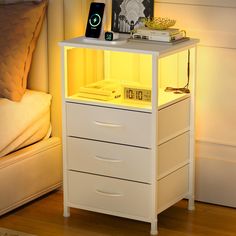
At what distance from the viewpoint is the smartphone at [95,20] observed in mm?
3000

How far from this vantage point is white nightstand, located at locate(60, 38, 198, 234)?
2859 mm

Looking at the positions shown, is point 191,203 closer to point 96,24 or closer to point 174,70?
point 174,70

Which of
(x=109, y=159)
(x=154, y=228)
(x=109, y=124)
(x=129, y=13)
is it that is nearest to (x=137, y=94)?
(x=109, y=124)

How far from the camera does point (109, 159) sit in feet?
9.70

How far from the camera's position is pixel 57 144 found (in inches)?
134

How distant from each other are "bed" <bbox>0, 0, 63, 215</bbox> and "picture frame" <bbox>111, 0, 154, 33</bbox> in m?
0.27

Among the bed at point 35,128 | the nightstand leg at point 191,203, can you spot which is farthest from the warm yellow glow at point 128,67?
the nightstand leg at point 191,203

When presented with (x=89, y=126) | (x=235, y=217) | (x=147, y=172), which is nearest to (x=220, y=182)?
(x=235, y=217)

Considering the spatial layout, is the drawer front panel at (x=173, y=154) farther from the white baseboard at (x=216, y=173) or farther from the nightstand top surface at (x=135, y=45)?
the nightstand top surface at (x=135, y=45)

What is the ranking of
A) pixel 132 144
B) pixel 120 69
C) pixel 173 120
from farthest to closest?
pixel 120 69 → pixel 173 120 → pixel 132 144

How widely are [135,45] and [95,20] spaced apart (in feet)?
0.79

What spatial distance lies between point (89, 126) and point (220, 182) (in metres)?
0.72

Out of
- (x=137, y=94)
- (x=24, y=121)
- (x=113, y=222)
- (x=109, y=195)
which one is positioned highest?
(x=137, y=94)

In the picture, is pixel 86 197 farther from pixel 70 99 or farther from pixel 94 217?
pixel 70 99
